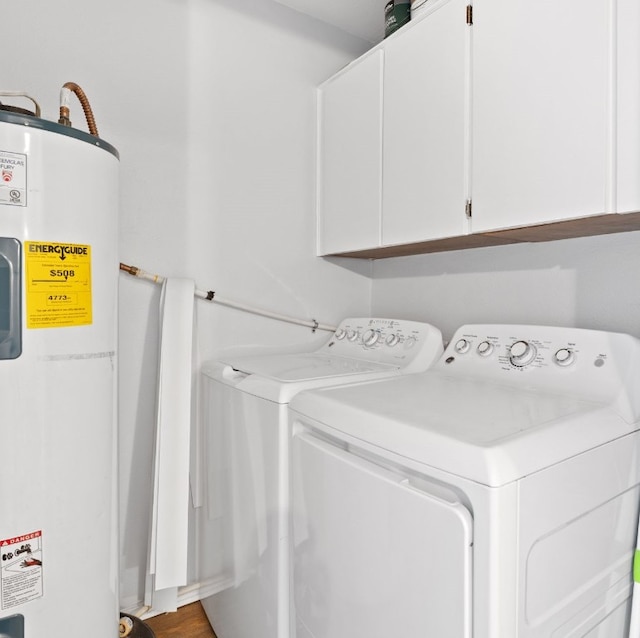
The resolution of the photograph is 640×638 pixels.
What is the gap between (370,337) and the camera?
5.71 feet

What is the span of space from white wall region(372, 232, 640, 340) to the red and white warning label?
1441 millimetres

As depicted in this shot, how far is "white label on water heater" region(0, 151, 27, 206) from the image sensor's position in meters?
0.92

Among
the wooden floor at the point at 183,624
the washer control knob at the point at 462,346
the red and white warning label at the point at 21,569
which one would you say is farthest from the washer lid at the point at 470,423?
the wooden floor at the point at 183,624

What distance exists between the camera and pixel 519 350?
1271mm

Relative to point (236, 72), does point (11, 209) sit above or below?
below

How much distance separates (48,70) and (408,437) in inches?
61.2

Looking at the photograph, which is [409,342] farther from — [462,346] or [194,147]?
[194,147]

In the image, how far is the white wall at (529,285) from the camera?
129 centimetres

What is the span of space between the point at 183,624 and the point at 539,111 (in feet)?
6.38

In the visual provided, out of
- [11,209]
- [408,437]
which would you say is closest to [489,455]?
[408,437]

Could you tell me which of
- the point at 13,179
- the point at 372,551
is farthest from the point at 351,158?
the point at 372,551

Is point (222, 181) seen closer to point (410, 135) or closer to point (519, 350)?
point (410, 135)

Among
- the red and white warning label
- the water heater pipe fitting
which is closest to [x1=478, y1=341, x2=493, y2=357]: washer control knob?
the water heater pipe fitting

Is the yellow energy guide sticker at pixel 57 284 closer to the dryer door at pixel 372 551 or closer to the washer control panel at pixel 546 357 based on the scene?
the dryer door at pixel 372 551
